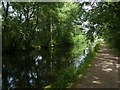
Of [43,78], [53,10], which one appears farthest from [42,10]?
[43,78]

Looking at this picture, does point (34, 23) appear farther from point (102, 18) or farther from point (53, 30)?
point (102, 18)

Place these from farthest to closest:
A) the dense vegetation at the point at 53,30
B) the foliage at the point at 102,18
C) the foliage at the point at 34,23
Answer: the foliage at the point at 34,23 < the dense vegetation at the point at 53,30 < the foliage at the point at 102,18

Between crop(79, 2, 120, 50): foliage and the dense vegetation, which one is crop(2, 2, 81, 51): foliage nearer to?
the dense vegetation

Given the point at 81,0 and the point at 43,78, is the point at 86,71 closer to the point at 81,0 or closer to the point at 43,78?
the point at 43,78

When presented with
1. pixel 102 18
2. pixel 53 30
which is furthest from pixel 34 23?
pixel 102 18

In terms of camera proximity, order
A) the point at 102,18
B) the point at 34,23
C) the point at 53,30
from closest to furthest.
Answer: the point at 102,18, the point at 34,23, the point at 53,30

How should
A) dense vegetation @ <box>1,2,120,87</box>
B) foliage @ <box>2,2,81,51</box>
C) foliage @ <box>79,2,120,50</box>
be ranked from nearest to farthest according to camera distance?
foliage @ <box>79,2,120,50</box>, dense vegetation @ <box>1,2,120,87</box>, foliage @ <box>2,2,81,51</box>

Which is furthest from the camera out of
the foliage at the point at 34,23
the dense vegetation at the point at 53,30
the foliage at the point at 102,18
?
the foliage at the point at 34,23

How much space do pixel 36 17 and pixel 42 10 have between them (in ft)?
6.26

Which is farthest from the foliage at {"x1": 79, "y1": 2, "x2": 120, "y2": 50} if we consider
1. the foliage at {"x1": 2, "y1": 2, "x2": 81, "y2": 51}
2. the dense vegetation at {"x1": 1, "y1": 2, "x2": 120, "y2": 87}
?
the foliage at {"x1": 2, "y1": 2, "x2": 81, "y2": 51}

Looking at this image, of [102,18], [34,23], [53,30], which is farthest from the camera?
[53,30]

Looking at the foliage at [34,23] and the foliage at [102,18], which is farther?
the foliage at [34,23]

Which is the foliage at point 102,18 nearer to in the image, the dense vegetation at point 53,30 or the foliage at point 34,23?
the dense vegetation at point 53,30

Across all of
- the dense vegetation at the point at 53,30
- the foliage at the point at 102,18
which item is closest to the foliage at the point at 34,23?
the dense vegetation at the point at 53,30
